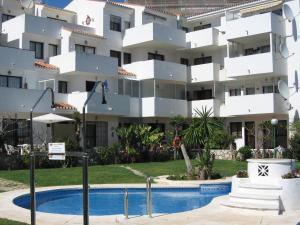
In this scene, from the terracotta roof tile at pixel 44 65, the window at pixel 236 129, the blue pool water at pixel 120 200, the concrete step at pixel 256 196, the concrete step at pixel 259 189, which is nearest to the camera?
the concrete step at pixel 256 196

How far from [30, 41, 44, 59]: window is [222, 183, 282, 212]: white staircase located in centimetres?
2497

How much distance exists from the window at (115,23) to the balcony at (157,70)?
3.32 m

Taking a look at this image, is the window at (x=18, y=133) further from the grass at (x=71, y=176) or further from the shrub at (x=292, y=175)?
the shrub at (x=292, y=175)

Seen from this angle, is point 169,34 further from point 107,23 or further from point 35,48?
point 35,48

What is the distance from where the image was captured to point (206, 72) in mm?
42000

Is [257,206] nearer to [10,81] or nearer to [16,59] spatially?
[16,59]

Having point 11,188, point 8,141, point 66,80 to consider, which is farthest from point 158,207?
point 66,80

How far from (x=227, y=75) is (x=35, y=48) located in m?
15.3

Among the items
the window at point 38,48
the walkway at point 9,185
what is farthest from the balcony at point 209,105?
the walkway at point 9,185

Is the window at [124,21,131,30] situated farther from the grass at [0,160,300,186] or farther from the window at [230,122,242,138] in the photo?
the grass at [0,160,300,186]

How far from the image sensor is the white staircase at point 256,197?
47.6 ft

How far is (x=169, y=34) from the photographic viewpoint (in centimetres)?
4222

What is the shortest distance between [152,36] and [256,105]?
A: 10.1 m

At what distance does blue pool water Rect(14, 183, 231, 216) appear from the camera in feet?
58.7
